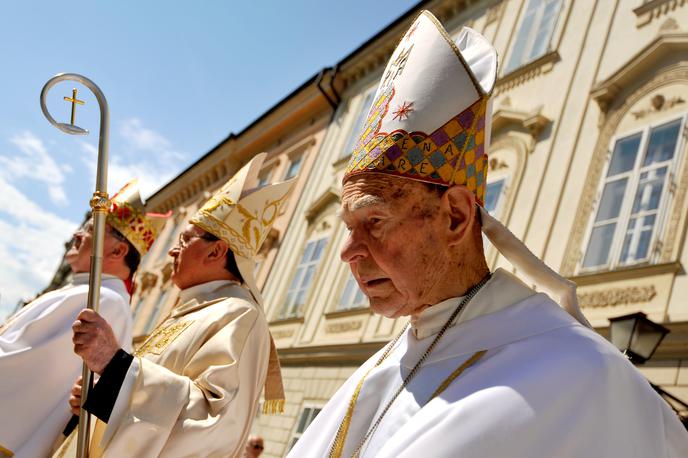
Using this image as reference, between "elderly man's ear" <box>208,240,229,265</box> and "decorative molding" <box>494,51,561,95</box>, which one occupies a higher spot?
"decorative molding" <box>494,51,561,95</box>

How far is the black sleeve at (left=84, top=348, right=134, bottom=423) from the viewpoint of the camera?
107 inches

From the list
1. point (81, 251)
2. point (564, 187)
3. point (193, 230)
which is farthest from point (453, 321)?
point (564, 187)

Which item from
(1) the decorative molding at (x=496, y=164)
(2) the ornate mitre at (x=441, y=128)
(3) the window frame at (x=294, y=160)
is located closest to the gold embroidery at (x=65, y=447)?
(2) the ornate mitre at (x=441, y=128)

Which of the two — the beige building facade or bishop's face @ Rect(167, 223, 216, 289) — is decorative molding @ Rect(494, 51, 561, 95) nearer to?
the beige building facade

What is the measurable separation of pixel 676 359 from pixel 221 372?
209 inches

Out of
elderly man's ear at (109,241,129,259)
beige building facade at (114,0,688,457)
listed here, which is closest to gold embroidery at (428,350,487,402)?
elderly man's ear at (109,241,129,259)

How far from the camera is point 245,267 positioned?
406cm

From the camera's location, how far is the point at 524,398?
146 centimetres

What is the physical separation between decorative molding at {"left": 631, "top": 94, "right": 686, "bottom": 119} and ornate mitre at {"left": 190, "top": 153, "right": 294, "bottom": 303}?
219 inches

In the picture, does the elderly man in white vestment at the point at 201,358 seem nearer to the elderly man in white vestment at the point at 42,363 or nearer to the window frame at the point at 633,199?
the elderly man in white vestment at the point at 42,363

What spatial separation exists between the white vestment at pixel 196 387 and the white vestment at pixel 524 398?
1.24 meters

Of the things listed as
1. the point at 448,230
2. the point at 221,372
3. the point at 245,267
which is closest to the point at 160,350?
the point at 221,372

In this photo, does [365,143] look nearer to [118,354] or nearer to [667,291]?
[118,354]

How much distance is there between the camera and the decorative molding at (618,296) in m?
7.17
